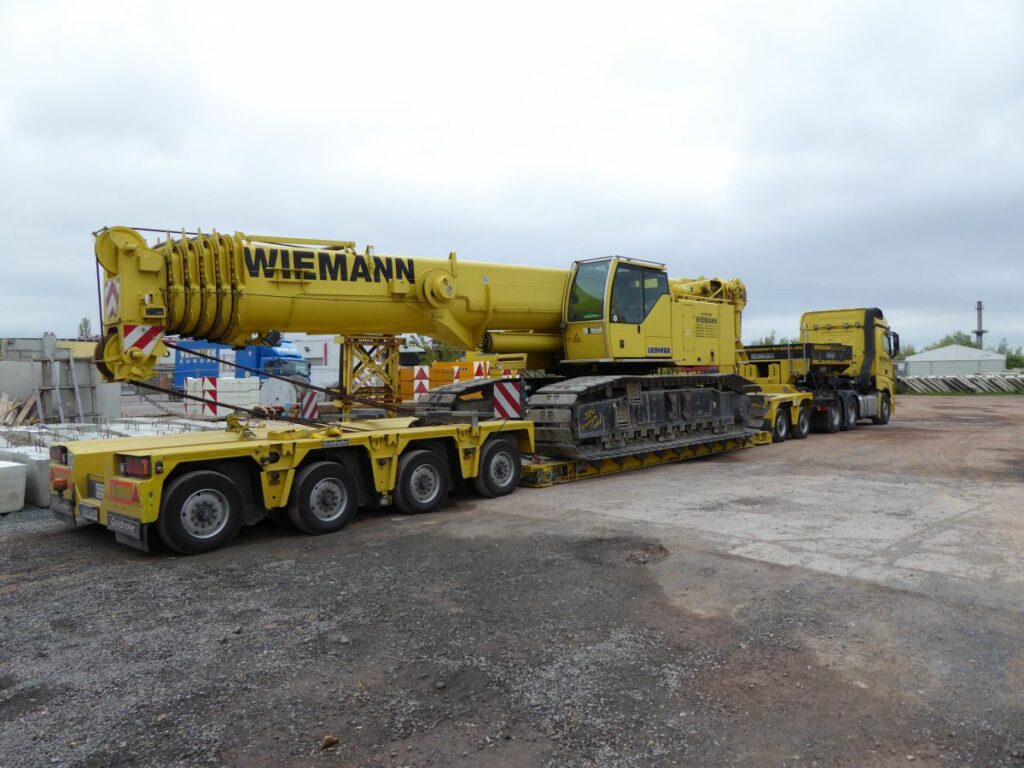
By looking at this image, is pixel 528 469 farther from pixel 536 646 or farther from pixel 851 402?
pixel 851 402

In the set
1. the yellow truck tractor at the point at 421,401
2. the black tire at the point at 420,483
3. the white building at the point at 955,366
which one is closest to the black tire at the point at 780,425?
the yellow truck tractor at the point at 421,401

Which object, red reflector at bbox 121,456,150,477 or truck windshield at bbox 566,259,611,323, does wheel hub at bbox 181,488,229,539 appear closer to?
red reflector at bbox 121,456,150,477

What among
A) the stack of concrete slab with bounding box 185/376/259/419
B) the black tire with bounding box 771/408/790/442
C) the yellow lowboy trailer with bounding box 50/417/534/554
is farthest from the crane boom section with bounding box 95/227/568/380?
the stack of concrete slab with bounding box 185/376/259/419

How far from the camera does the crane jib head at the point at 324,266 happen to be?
7918mm

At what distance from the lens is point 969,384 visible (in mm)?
42312

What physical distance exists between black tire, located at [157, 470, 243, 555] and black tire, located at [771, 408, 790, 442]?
13.3 m

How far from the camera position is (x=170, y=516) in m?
6.66

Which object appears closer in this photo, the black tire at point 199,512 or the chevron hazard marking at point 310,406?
the black tire at point 199,512

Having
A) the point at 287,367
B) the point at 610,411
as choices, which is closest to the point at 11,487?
the point at 610,411

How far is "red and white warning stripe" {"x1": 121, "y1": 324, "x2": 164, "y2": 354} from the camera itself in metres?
7.05

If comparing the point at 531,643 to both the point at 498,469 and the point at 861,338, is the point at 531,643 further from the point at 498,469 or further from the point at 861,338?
the point at 861,338

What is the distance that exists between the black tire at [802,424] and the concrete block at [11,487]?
1578 centimetres

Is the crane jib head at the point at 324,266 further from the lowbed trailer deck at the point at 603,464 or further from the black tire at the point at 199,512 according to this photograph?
the lowbed trailer deck at the point at 603,464

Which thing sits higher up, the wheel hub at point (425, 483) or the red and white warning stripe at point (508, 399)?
the red and white warning stripe at point (508, 399)
